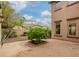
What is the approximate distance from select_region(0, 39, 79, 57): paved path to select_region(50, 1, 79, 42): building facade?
0.10 m

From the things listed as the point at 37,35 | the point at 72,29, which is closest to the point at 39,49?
the point at 37,35

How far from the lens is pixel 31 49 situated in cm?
255

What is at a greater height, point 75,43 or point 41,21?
point 41,21

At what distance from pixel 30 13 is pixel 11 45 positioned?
0.50 metres

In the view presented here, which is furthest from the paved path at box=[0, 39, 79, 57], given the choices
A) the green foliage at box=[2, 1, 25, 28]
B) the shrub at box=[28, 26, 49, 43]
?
the green foliage at box=[2, 1, 25, 28]

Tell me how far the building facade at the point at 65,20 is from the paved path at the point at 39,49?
0.31 feet

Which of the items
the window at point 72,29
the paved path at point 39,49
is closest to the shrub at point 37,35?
the paved path at point 39,49

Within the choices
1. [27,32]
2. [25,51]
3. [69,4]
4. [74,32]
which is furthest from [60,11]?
[25,51]

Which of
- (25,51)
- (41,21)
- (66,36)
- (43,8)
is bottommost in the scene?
(25,51)

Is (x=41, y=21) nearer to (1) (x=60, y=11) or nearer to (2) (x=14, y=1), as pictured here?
(1) (x=60, y=11)

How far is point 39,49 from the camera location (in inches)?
101

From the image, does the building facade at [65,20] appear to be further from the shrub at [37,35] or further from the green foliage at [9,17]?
the green foliage at [9,17]

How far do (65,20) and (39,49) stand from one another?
52 centimetres

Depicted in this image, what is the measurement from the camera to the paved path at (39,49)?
2.52m
